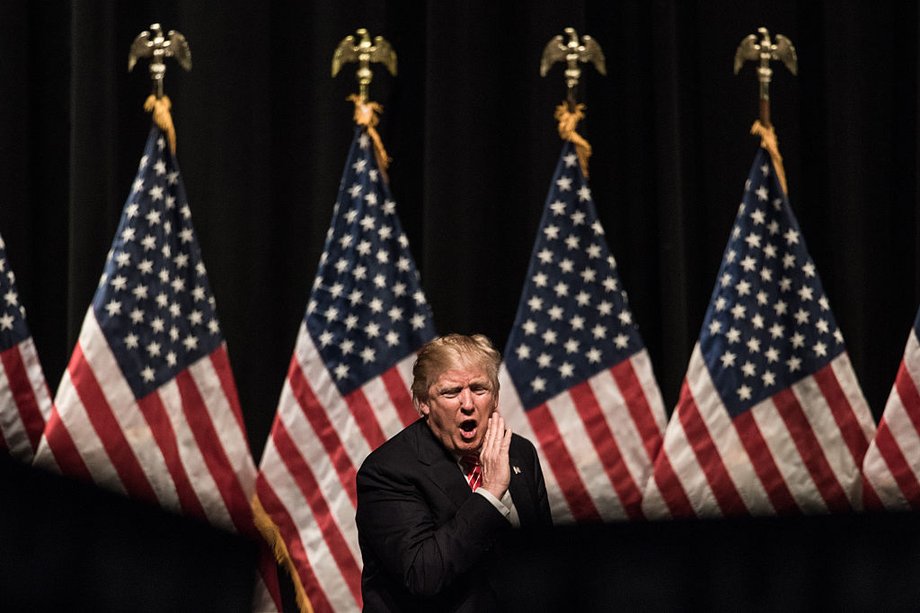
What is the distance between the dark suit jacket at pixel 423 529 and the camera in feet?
7.84

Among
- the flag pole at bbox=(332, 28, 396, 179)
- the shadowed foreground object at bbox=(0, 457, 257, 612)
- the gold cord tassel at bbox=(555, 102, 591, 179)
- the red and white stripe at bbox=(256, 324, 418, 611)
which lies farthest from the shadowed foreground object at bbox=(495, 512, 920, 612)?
the flag pole at bbox=(332, 28, 396, 179)

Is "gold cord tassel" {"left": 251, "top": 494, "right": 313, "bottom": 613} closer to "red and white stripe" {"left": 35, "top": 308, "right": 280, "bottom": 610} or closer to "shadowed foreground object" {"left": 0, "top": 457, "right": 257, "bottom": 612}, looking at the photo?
"red and white stripe" {"left": 35, "top": 308, "right": 280, "bottom": 610}

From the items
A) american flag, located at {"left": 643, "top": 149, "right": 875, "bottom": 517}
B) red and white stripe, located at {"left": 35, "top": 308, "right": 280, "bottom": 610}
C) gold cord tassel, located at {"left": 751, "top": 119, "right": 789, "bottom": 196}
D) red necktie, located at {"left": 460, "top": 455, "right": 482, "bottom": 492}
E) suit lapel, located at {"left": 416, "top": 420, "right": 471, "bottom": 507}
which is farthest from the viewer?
gold cord tassel, located at {"left": 751, "top": 119, "right": 789, "bottom": 196}

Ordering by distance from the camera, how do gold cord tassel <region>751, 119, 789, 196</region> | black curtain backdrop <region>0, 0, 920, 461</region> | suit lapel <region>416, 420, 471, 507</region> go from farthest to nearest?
black curtain backdrop <region>0, 0, 920, 461</region>
gold cord tassel <region>751, 119, 789, 196</region>
suit lapel <region>416, 420, 471, 507</region>

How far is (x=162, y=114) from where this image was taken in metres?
3.75

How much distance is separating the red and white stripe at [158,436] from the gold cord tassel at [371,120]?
779mm

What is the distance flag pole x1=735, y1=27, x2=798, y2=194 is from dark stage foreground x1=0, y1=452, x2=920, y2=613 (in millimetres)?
1212

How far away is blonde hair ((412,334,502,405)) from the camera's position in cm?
271

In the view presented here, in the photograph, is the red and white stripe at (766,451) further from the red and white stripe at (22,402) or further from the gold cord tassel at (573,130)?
the red and white stripe at (22,402)

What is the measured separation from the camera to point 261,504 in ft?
12.2

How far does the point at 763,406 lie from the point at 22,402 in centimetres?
227

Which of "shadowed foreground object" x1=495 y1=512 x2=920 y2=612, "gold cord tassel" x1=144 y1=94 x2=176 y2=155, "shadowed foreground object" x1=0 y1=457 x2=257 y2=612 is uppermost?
"gold cord tassel" x1=144 y1=94 x2=176 y2=155

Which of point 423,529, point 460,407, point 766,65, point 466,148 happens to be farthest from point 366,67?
point 423,529

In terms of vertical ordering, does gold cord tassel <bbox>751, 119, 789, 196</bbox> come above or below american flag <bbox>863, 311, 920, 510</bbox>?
above
